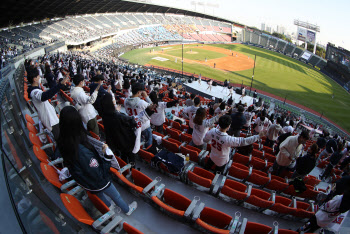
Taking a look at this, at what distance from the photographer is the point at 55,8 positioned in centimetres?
4200

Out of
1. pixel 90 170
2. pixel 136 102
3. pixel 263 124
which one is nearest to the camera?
pixel 90 170

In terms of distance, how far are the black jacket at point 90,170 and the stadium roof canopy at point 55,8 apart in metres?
39.0

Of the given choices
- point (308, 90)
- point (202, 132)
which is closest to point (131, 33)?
point (308, 90)

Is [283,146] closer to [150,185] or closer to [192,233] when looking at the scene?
[192,233]

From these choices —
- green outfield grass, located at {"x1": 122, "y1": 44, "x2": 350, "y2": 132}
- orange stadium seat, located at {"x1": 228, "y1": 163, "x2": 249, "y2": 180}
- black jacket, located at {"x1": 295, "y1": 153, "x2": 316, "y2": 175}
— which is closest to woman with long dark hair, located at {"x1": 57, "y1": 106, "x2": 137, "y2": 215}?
orange stadium seat, located at {"x1": 228, "y1": 163, "x2": 249, "y2": 180}

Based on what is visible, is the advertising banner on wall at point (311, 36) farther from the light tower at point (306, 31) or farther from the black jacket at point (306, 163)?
the black jacket at point (306, 163)

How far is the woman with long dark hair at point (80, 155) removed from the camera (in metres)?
2.69

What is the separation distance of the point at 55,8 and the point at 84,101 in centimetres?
4853

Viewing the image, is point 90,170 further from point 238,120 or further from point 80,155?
point 238,120

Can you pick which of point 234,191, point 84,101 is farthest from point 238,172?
point 84,101

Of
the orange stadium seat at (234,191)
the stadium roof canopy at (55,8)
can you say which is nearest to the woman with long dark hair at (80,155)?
the orange stadium seat at (234,191)

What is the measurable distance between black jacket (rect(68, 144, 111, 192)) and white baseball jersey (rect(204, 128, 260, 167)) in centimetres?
233

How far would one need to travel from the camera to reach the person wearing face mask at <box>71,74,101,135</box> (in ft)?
16.0

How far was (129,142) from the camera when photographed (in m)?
4.38
